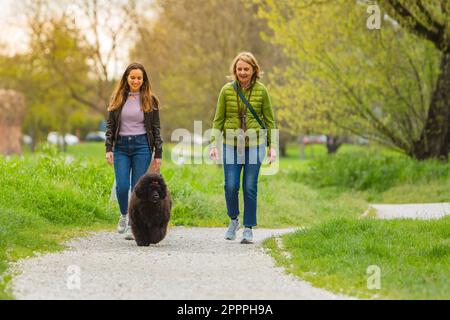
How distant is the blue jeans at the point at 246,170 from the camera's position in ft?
33.5

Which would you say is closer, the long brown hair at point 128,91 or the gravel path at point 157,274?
the gravel path at point 157,274

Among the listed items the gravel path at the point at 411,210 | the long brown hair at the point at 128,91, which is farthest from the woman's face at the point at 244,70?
the gravel path at the point at 411,210

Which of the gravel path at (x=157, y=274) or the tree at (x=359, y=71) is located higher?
the tree at (x=359, y=71)

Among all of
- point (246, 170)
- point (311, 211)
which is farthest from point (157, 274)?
point (311, 211)

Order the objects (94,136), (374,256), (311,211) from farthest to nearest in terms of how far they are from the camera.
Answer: (94,136), (311,211), (374,256)

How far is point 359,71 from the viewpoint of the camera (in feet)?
72.3

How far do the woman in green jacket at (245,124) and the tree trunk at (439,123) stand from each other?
1124 cm

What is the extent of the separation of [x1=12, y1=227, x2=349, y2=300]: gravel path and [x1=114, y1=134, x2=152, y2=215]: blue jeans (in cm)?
82

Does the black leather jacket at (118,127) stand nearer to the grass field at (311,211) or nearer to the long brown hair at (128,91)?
the long brown hair at (128,91)

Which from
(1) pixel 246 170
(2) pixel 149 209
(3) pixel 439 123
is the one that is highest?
(3) pixel 439 123

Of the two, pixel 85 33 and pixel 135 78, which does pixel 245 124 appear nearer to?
pixel 135 78

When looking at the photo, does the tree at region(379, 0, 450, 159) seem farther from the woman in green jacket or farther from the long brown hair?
the long brown hair

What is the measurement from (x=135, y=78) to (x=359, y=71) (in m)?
12.6
